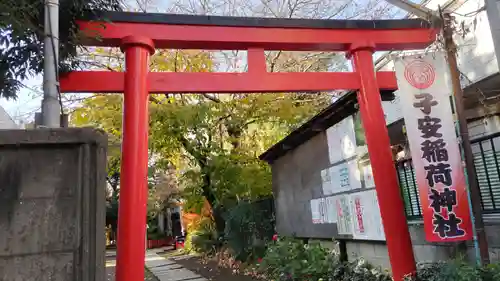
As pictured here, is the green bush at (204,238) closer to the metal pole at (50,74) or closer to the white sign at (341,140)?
the white sign at (341,140)

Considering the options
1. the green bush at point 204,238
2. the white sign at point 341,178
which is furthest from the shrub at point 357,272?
the green bush at point 204,238

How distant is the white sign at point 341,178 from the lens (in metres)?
7.40

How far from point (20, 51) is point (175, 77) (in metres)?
2.24

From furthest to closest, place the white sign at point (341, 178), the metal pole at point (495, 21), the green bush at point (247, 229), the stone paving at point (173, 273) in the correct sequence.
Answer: the green bush at point (247, 229), the stone paving at point (173, 273), the white sign at point (341, 178), the metal pole at point (495, 21)

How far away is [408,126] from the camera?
5473 mm

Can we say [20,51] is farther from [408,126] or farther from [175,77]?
[408,126]

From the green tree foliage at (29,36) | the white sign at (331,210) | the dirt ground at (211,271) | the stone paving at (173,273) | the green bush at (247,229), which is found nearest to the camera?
the green tree foliage at (29,36)

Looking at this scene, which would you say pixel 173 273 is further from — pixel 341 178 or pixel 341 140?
pixel 341 140

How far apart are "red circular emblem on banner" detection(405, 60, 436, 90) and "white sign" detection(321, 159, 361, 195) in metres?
2.15

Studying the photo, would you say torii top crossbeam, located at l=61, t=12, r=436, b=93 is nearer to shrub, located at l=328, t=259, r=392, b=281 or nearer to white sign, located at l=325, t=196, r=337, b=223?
white sign, located at l=325, t=196, r=337, b=223

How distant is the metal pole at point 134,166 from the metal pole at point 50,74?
6.66 ft

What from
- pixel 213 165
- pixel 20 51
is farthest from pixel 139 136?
pixel 213 165

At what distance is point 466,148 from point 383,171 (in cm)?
159

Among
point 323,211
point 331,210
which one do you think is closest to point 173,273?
point 323,211
